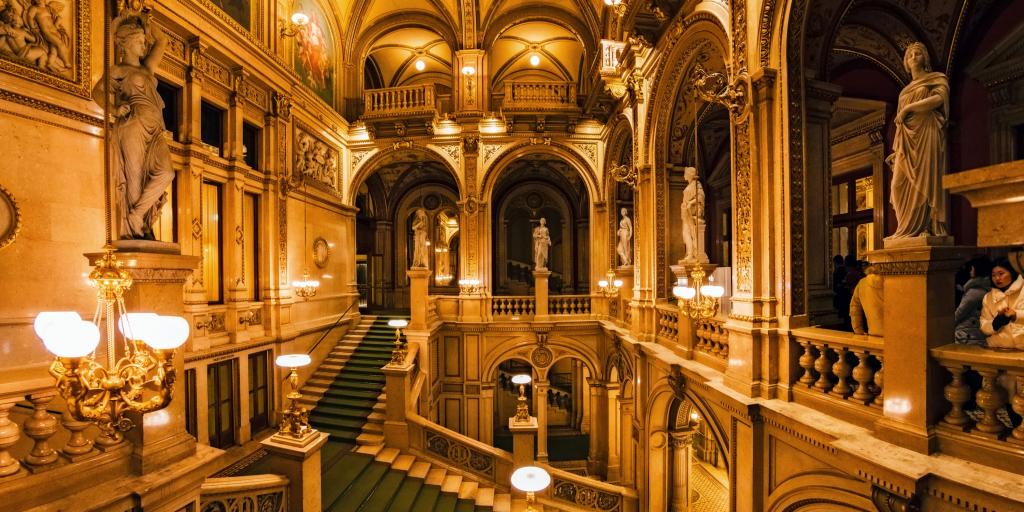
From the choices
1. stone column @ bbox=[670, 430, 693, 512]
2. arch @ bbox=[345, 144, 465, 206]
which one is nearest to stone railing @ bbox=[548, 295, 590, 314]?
arch @ bbox=[345, 144, 465, 206]

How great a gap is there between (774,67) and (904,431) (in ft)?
13.0

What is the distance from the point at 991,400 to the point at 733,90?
3.91 meters

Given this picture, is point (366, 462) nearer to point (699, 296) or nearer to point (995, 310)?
point (699, 296)

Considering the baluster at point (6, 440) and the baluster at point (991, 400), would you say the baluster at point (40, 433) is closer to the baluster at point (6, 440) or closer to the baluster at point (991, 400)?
the baluster at point (6, 440)

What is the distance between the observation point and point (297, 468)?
5211 mm

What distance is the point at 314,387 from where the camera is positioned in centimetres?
1180

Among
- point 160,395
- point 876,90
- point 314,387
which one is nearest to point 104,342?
point 160,395

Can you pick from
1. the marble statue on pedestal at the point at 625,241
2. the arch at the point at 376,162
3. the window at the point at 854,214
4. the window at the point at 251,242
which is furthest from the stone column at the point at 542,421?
the window at the point at 854,214

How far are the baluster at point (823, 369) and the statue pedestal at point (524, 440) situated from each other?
17.8 ft

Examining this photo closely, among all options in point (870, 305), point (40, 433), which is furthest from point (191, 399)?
point (870, 305)

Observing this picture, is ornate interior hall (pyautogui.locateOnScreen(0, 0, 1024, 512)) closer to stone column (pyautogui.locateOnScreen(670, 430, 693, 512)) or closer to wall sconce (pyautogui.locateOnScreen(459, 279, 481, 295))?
stone column (pyautogui.locateOnScreen(670, 430, 693, 512))

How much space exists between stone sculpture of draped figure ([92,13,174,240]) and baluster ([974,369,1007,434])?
6494 mm

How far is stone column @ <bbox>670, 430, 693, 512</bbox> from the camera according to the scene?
28.0 ft

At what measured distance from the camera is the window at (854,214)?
916cm
